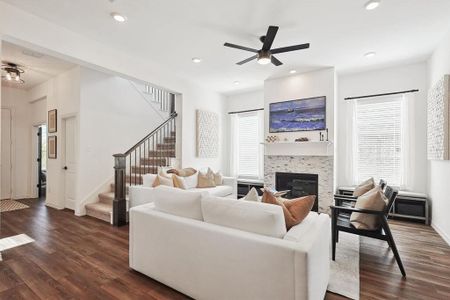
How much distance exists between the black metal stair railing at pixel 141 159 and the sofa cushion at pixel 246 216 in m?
2.63

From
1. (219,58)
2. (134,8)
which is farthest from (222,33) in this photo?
(134,8)

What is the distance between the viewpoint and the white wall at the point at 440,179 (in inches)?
126

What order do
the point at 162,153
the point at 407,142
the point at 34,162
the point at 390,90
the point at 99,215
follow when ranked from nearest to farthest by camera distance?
the point at 99,215 < the point at 407,142 < the point at 390,90 < the point at 162,153 < the point at 34,162

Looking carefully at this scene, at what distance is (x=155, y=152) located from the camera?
5.98 metres

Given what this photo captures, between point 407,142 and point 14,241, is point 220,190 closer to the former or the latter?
point 14,241

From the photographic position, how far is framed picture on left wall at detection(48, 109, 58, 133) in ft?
17.0

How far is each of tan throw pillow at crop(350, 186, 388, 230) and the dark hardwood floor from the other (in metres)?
0.46

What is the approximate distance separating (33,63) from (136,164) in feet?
9.78

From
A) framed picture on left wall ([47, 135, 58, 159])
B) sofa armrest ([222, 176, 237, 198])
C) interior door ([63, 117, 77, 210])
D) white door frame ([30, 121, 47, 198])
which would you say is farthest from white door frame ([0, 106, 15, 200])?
sofa armrest ([222, 176, 237, 198])

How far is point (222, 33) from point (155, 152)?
374 cm

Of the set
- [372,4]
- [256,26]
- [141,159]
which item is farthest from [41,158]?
[372,4]

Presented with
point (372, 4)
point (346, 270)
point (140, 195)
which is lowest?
point (346, 270)

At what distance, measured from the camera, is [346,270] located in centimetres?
239

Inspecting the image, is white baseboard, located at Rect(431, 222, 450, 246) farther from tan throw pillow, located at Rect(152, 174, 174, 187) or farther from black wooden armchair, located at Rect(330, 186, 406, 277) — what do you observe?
tan throw pillow, located at Rect(152, 174, 174, 187)
